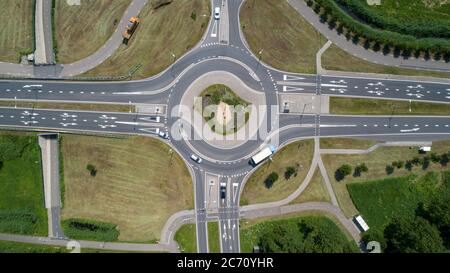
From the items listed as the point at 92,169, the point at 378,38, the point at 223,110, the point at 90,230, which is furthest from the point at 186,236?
the point at 378,38

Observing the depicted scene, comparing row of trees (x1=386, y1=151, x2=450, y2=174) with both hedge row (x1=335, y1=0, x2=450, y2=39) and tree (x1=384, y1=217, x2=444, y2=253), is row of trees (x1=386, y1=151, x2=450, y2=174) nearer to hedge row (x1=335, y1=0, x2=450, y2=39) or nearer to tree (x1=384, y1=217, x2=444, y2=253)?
tree (x1=384, y1=217, x2=444, y2=253)

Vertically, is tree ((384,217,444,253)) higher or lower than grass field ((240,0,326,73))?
lower

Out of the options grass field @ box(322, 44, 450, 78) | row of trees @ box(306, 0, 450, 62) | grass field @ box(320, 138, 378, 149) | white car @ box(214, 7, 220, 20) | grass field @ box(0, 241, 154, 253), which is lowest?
grass field @ box(0, 241, 154, 253)

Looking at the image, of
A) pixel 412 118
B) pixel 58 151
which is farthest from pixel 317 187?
pixel 58 151

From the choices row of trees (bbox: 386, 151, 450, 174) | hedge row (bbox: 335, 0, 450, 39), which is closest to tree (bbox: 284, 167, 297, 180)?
row of trees (bbox: 386, 151, 450, 174)

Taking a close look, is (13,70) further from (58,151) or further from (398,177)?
(398,177)
